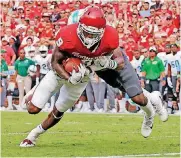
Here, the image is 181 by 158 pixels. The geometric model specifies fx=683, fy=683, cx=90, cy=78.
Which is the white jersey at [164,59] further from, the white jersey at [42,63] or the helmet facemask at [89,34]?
the helmet facemask at [89,34]

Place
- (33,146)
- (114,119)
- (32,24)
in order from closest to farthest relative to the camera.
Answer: (33,146)
(114,119)
(32,24)

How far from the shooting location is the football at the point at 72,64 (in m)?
7.21

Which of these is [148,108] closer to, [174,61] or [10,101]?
[174,61]

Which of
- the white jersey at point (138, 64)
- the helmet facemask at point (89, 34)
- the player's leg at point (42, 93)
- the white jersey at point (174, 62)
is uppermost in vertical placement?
the helmet facemask at point (89, 34)

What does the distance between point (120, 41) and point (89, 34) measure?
25.8 feet

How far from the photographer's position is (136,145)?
315 inches

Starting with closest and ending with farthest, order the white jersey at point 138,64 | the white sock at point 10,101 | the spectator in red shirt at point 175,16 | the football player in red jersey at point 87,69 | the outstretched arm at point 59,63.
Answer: the football player in red jersey at point 87,69
the outstretched arm at point 59,63
the white jersey at point 138,64
the spectator in red shirt at point 175,16
the white sock at point 10,101

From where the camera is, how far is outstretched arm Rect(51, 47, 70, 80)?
24.0 feet

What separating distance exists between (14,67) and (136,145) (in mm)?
7911

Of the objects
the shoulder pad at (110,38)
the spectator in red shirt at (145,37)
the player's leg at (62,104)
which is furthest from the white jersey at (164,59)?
the shoulder pad at (110,38)

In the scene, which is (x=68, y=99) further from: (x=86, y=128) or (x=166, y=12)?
(x=166, y=12)

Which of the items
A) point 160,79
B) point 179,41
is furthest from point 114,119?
point 179,41

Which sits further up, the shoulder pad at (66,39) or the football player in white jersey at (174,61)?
the shoulder pad at (66,39)

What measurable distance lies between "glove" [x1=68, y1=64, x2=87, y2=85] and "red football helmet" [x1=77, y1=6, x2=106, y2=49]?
0.91 ft
